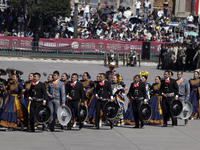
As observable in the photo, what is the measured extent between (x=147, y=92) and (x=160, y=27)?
2917cm

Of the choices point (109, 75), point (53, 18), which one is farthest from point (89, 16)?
point (109, 75)

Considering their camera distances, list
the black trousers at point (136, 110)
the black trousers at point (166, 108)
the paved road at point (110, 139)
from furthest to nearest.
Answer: the black trousers at point (166, 108) < the black trousers at point (136, 110) < the paved road at point (110, 139)

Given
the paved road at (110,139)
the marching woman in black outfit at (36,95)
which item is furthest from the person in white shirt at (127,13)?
the marching woman in black outfit at (36,95)

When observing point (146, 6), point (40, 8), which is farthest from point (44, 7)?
point (146, 6)

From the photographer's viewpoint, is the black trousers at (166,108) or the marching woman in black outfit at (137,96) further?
the black trousers at (166,108)

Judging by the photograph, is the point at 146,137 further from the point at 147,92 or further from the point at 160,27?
the point at 160,27

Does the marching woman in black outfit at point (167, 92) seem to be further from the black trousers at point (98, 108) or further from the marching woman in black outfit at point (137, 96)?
the black trousers at point (98, 108)

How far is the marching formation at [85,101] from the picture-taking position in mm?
14820

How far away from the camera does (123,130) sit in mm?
15492

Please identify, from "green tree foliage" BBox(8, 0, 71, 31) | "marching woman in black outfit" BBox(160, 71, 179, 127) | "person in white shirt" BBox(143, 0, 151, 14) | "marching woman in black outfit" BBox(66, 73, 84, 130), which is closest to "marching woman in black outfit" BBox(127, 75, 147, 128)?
"marching woman in black outfit" BBox(160, 71, 179, 127)

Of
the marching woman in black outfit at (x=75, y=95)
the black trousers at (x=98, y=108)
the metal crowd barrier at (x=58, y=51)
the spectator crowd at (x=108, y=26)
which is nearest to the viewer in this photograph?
the marching woman in black outfit at (x=75, y=95)

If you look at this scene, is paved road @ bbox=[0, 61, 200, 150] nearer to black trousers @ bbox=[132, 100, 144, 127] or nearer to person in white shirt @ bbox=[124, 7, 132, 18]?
black trousers @ bbox=[132, 100, 144, 127]

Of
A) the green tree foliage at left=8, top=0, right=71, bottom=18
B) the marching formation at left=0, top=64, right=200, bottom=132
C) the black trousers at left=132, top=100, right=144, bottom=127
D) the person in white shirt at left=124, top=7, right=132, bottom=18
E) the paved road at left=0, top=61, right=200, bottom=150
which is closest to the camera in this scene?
the paved road at left=0, top=61, right=200, bottom=150

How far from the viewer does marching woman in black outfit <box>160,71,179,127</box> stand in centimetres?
1635
